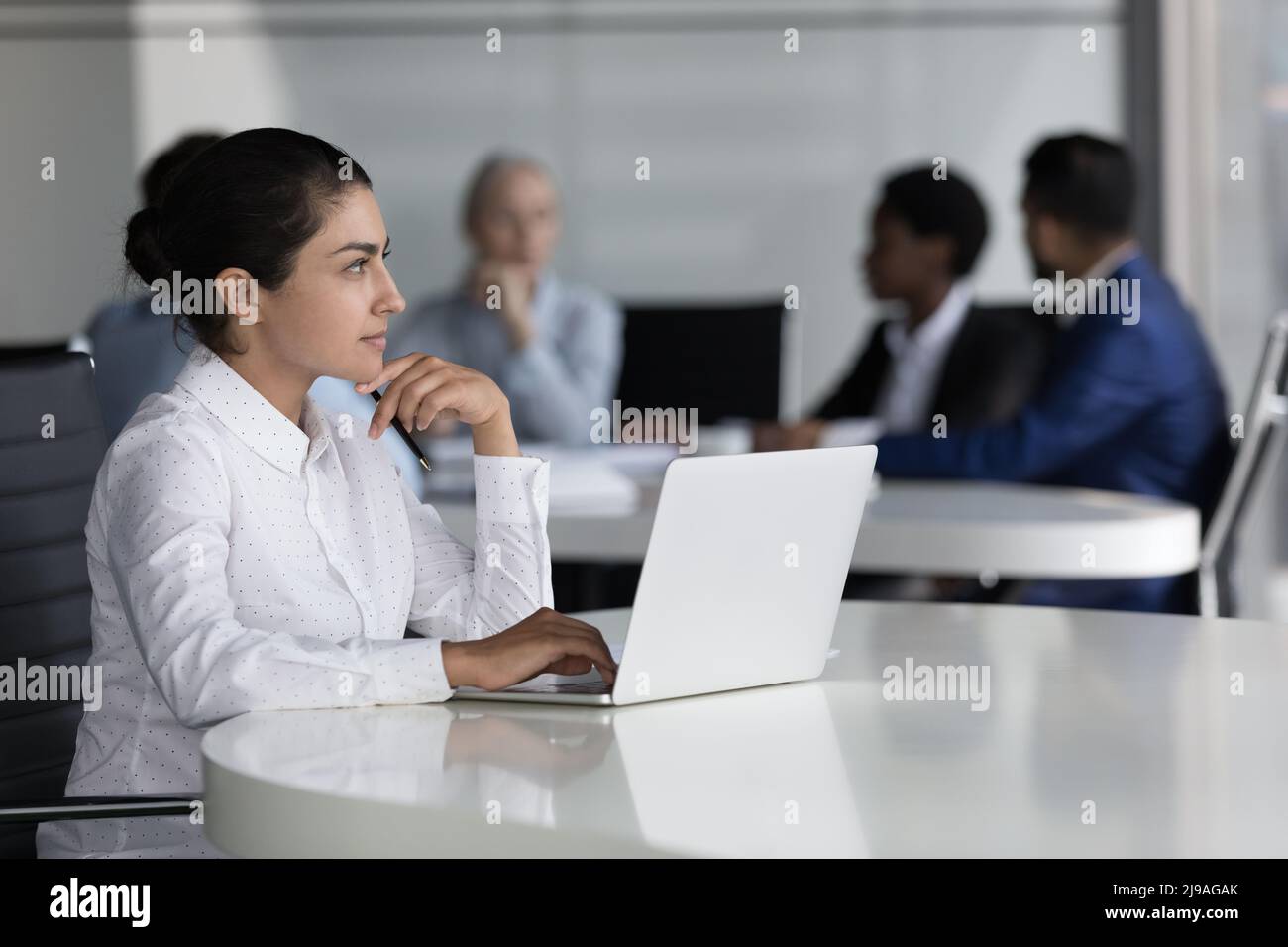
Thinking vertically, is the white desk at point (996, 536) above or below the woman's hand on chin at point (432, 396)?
below

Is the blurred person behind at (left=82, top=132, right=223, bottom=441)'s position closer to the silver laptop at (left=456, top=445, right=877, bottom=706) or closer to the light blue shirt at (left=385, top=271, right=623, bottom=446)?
the light blue shirt at (left=385, top=271, right=623, bottom=446)

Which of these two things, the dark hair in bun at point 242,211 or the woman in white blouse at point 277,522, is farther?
the dark hair in bun at point 242,211

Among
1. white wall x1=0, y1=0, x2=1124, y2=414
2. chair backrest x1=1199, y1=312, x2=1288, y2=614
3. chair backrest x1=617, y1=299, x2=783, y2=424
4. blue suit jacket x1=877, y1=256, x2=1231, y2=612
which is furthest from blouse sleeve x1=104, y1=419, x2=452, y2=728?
white wall x1=0, y1=0, x2=1124, y2=414

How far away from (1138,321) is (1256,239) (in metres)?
1.90

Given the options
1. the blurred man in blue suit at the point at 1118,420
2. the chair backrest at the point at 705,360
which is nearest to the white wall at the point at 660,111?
the chair backrest at the point at 705,360

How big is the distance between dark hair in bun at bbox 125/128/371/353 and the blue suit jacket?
67.5 inches

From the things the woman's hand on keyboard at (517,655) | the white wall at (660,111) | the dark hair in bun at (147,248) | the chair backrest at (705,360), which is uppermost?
the white wall at (660,111)

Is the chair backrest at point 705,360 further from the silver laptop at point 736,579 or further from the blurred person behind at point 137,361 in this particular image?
the silver laptop at point 736,579

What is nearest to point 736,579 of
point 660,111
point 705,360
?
point 705,360

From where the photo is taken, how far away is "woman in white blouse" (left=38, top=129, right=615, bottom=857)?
48.4 inches

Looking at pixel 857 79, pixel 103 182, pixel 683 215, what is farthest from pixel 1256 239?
pixel 103 182

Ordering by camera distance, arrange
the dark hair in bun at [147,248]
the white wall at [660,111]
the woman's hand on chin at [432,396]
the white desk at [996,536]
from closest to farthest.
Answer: the woman's hand on chin at [432,396] → the dark hair in bun at [147,248] → the white desk at [996,536] → the white wall at [660,111]

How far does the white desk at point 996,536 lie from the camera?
2164mm
